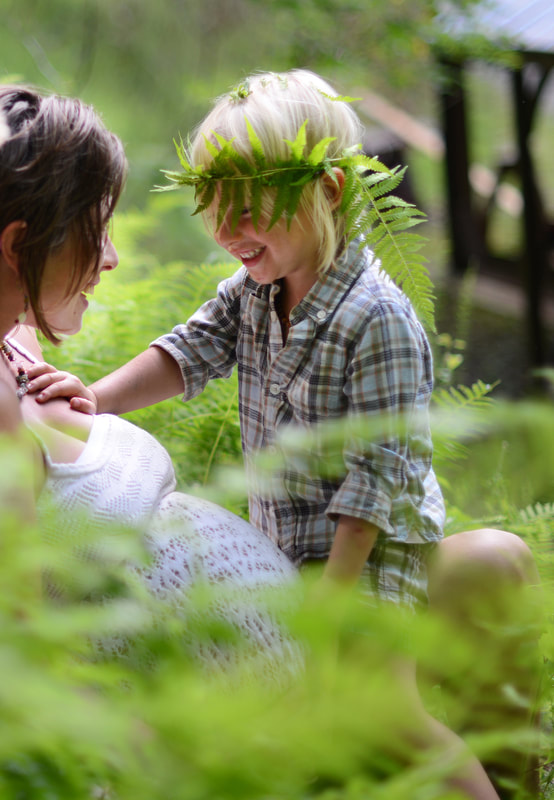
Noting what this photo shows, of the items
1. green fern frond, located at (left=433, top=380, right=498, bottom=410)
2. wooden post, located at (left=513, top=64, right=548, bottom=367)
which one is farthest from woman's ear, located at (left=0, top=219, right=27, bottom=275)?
wooden post, located at (left=513, top=64, right=548, bottom=367)

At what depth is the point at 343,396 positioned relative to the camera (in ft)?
4.42

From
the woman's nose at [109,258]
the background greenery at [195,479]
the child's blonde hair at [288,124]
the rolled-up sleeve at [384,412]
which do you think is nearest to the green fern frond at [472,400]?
the background greenery at [195,479]

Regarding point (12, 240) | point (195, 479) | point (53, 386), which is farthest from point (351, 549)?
point (195, 479)

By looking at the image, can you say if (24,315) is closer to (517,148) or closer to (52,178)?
(52,178)

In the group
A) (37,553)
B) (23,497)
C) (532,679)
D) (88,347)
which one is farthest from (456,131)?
(37,553)

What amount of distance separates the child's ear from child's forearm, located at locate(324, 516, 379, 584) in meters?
0.57

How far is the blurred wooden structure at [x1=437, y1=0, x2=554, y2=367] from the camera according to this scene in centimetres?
381

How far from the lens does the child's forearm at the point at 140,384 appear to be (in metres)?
1.53

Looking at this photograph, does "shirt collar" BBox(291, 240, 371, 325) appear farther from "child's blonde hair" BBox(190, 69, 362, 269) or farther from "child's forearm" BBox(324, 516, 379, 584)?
"child's forearm" BBox(324, 516, 379, 584)

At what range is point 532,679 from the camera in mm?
1283

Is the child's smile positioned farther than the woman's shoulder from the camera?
Yes

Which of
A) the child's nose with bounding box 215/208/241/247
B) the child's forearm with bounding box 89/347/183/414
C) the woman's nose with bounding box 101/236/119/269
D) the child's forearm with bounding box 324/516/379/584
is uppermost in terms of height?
the child's nose with bounding box 215/208/241/247

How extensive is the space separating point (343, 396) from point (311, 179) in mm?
391

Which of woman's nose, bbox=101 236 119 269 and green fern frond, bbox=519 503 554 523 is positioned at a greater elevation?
woman's nose, bbox=101 236 119 269
